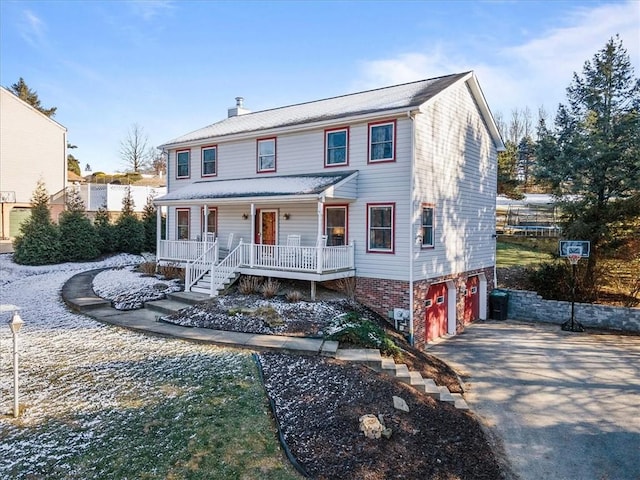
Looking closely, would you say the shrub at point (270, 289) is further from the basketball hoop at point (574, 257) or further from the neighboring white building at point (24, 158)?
the neighboring white building at point (24, 158)

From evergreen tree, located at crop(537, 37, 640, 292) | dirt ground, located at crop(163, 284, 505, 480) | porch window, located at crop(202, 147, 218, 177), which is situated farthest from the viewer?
porch window, located at crop(202, 147, 218, 177)

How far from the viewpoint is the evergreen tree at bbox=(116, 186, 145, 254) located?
24000mm

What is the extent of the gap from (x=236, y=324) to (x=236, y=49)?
38.7 feet

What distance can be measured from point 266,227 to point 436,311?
684 cm

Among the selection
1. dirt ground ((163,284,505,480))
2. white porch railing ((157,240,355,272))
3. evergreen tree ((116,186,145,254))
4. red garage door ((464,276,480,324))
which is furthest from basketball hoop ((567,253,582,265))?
evergreen tree ((116,186,145,254))

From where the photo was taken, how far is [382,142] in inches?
515

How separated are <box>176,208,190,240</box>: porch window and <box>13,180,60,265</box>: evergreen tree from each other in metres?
6.88

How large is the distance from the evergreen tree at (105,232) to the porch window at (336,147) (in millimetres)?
15067

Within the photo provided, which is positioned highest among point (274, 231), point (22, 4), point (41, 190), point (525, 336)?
point (22, 4)

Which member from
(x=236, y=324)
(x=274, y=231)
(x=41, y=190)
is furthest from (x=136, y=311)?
(x=41, y=190)

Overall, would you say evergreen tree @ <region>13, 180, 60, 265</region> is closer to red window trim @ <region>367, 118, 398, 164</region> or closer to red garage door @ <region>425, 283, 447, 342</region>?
red window trim @ <region>367, 118, 398, 164</region>

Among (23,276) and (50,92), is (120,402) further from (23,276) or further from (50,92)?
(50,92)

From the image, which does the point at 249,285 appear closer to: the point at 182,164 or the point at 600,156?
the point at 182,164

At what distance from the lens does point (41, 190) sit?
72.4 ft
